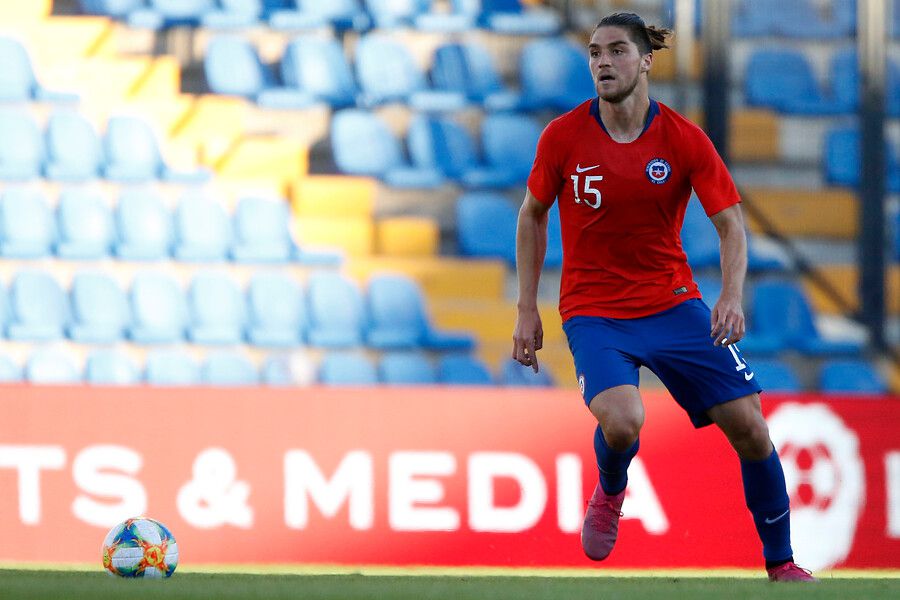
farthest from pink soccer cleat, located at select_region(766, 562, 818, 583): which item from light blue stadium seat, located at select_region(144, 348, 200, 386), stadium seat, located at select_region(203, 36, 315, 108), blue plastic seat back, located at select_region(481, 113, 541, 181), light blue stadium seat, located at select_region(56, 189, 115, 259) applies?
stadium seat, located at select_region(203, 36, 315, 108)

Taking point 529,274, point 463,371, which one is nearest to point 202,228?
point 463,371

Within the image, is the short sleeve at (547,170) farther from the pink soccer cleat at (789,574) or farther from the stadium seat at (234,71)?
the stadium seat at (234,71)

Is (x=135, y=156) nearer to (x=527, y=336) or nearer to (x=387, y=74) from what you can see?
(x=387, y=74)

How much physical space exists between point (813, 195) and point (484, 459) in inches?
145

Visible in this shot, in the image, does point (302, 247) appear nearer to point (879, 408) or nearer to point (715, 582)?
point (879, 408)

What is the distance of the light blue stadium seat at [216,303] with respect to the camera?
884cm

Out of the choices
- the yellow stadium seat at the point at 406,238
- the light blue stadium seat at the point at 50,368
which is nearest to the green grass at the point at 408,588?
the light blue stadium seat at the point at 50,368

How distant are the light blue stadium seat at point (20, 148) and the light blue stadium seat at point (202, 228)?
38.5 inches

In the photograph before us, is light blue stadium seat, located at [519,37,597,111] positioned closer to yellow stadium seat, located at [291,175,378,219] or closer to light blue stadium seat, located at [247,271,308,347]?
yellow stadium seat, located at [291,175,378,219]

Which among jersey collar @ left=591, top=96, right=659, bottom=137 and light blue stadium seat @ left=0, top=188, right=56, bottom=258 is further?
light blue stadium seat @ left=0, top=188, right=56, bottom=258

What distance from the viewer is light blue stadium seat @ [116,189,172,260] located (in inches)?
354

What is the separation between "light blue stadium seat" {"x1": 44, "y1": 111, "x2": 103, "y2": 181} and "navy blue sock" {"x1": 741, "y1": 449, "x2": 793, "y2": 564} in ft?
18.7

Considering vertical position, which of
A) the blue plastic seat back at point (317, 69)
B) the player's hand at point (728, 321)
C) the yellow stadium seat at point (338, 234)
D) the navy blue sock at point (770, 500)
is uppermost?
the blue plastic seat back at point (317, 69)

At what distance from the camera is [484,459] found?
6863 mm
